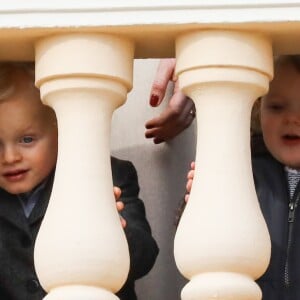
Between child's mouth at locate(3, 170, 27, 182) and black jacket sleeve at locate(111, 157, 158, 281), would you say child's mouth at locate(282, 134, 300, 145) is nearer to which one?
black jacket sleeve at locate(111, 157, 158, 281)

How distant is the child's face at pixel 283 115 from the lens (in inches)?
68.2

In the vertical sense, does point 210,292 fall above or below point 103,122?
below

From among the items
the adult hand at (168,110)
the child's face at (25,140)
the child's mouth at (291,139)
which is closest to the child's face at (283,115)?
the child's mouth at (291,139)

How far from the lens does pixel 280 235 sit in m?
1.73

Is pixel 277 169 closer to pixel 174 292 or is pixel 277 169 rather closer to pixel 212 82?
pixel 174 292

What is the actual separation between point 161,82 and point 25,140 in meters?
0.30

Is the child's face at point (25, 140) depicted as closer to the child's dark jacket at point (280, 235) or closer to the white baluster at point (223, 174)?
the child's dark jacket at point (280, 235)

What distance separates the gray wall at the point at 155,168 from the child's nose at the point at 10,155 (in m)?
0.36

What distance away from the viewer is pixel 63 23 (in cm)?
132

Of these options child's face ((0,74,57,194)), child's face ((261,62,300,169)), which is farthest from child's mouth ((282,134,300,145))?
child's face ((0,74,57,194))

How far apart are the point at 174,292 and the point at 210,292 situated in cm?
72

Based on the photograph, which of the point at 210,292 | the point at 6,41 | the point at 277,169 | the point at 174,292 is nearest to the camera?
the point at 210,292

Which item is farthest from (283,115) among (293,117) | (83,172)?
(83,172)

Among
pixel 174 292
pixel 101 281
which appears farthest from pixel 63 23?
pixel 174 292
